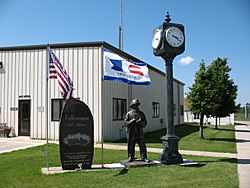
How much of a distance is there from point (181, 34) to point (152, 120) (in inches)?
715

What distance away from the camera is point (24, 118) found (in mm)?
18625

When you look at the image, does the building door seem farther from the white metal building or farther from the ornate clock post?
the ornate clock post

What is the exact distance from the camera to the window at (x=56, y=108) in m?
17.5

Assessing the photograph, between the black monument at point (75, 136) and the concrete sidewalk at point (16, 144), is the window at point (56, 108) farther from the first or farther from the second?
the black monument at point (75, 136)

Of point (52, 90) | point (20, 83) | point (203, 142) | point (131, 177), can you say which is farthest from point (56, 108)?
point (131, 177)

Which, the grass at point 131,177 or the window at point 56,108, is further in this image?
the window at point 56,108

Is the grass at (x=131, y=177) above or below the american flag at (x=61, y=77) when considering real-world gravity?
below

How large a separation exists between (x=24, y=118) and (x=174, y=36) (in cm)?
1227

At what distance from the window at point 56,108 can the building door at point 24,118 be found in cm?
185

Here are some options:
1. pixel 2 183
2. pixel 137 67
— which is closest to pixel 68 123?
pixel 2 183

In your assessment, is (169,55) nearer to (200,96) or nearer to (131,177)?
(131,177)

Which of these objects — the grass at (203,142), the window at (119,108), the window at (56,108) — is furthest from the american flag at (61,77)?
the window at (119,108)

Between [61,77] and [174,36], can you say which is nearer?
[61,77]

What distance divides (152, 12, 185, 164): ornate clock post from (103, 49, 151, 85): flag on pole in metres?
0.79
